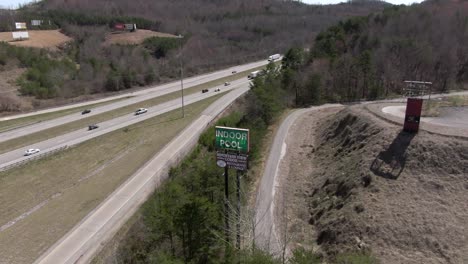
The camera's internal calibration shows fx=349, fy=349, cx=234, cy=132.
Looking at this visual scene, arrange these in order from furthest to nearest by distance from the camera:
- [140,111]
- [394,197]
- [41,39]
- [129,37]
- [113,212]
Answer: [129,37], [41,39], [140,111], [113,212], [394,197]

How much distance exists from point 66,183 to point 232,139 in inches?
1304

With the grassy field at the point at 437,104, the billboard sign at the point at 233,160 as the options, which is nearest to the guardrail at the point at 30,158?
the billboard sign at the point at 233,160

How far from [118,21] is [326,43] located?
5155 inches

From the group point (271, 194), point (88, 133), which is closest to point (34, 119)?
point (88, 133)

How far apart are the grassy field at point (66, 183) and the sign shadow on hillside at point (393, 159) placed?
31.2m

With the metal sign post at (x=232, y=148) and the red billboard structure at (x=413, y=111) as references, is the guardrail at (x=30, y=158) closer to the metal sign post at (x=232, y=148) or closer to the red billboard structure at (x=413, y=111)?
the metal sign post at (x=232, y=148)

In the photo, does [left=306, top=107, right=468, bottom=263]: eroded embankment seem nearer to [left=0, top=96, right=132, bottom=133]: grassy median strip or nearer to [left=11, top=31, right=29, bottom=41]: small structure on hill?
[left=0, top=96, right=132, bottom=133]: grassy median strip

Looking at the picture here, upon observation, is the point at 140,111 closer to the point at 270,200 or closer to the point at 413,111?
the point at 270,200

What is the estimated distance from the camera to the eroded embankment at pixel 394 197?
24.5 metres

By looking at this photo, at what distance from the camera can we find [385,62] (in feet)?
272

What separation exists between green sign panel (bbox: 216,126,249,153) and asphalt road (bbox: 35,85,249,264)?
1718 cm

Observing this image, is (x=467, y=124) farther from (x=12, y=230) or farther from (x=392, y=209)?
(x=12, y=230)

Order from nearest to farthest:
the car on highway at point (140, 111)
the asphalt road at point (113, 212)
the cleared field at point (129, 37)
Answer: the asphalt road at point (113, 212) → the car on highway at point (140, 111) → the cleared field at point (129, 37)

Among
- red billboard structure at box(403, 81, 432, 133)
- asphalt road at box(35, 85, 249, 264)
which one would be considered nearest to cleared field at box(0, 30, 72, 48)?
asphalt road at box(35, 85, 249, 264)
